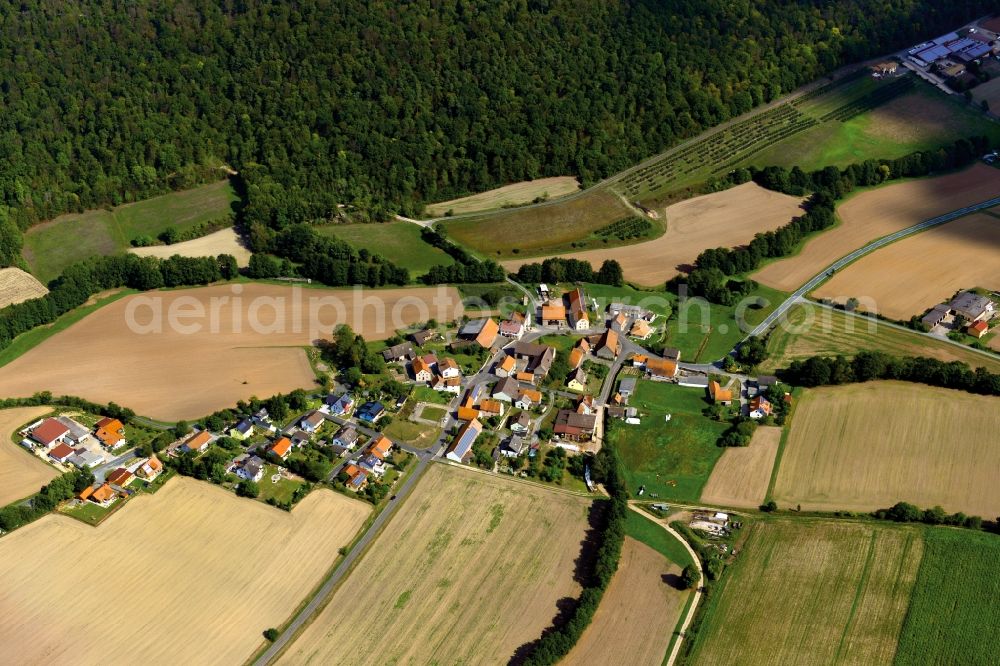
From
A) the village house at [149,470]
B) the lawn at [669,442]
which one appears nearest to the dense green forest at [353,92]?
the village house at [149,470]

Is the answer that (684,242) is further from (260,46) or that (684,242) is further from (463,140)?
(260,46)

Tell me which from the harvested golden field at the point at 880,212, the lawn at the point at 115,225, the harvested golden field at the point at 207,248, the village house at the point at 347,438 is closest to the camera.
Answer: the village house at the point at 347,438

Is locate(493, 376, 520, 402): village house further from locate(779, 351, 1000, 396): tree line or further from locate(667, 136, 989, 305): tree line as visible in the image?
locate(667, 136, 989, 305): tree line

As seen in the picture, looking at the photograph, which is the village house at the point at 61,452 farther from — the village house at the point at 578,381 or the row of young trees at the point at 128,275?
the village house at the point at 578,381

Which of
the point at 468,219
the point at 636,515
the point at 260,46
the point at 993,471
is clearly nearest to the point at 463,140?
the point at 468,219

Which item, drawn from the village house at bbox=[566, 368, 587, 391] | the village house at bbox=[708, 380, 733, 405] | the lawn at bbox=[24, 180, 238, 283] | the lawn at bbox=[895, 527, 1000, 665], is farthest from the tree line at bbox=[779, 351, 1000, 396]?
the lawn at bbox=[24, 180, 238, 283]

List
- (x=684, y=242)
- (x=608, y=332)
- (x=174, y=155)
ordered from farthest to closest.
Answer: (x=174, y=155) < (x=684, y=242) < (x=608, y=332)

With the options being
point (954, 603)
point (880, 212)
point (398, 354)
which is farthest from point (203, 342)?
point (880, 212)
